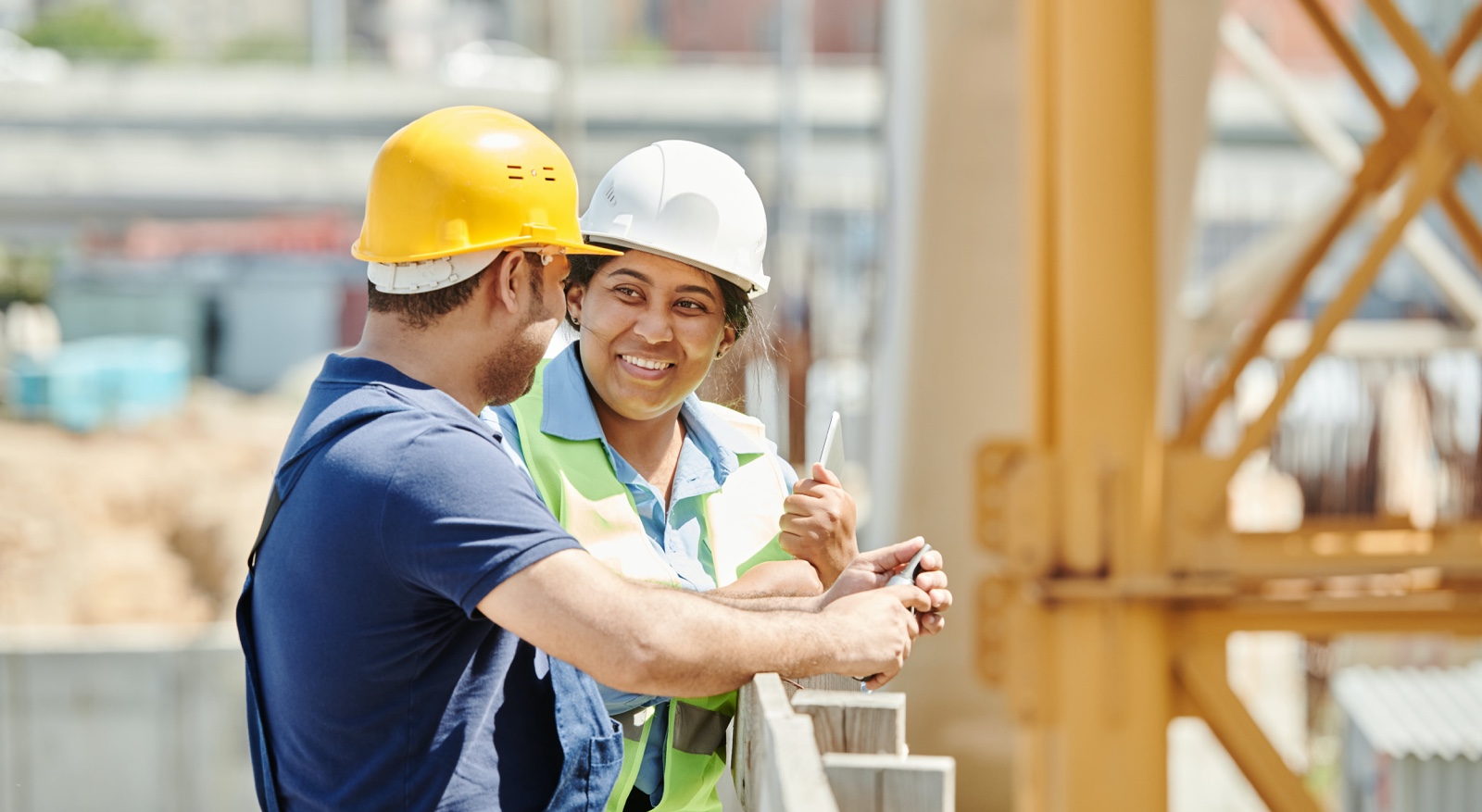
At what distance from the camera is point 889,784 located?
2.08m

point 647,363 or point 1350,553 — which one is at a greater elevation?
point 647,363

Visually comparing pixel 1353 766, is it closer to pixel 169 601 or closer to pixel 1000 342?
pixel 1000 342

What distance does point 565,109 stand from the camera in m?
14.5

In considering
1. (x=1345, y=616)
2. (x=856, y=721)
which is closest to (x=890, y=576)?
(x=856, y=721)

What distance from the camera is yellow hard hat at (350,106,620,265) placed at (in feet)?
8.07

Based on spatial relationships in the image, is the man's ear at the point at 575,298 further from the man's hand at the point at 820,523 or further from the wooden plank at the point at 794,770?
the wooden plank at the point at 794,770

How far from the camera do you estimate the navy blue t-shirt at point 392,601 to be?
7.14 ft

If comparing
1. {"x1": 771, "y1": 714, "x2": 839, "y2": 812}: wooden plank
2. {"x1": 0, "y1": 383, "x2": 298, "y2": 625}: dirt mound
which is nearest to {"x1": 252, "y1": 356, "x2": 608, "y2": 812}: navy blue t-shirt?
{"x1": 771, "y1": 714, "x2": 839, "y2": 812}: wooden plank

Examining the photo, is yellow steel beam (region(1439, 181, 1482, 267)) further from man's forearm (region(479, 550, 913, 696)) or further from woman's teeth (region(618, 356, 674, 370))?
man's forearm (region(479, 550, 913, 696))

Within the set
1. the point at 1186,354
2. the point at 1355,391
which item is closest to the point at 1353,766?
the point at 1186,354

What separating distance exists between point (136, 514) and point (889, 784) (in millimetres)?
19610

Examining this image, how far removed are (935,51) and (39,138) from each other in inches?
1010

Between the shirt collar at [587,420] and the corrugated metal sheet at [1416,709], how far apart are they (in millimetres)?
8088

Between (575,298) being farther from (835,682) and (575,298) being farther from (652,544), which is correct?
(835,682)
